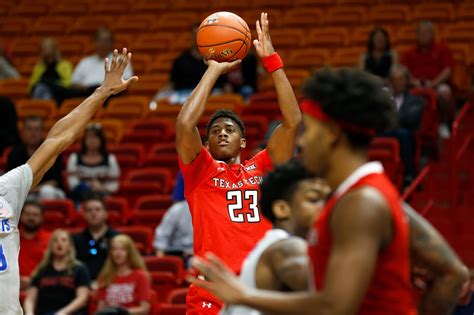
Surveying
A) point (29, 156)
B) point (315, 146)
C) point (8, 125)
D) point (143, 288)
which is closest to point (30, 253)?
point (143, 288)

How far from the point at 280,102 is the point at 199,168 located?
639mm

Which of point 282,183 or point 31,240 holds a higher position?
point 282,183

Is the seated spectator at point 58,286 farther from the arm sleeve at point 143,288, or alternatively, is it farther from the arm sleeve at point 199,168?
the arm sleeve at point 199,168

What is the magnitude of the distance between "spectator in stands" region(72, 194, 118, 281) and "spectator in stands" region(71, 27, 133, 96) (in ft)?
14.8

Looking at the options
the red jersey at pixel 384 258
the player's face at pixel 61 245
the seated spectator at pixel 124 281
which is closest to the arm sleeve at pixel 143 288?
the seated spectator at pixel 124 281

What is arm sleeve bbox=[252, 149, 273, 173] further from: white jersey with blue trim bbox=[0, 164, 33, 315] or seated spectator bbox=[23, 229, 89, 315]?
seated spectator bbox=[23, 229, 89, 315]

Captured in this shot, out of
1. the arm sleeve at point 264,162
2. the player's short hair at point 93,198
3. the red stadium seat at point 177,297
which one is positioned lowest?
the red stadium seat at point 177,297

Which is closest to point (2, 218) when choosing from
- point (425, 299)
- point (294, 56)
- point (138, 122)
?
point (425, 299)

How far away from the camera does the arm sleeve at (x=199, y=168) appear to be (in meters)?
6.70

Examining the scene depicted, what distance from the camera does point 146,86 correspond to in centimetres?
1593

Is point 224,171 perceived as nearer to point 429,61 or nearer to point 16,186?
point 16,186

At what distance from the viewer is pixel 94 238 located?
11.2 m

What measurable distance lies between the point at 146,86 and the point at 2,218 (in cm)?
1001

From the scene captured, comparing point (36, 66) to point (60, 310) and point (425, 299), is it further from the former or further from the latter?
point (425, 299)
